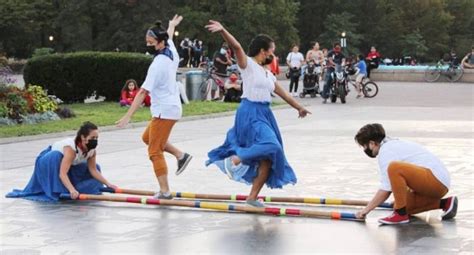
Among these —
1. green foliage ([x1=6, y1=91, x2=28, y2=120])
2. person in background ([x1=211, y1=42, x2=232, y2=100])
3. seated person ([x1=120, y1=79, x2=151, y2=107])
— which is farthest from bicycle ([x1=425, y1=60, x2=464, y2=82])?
green foliage ([x1=6, y1=91, x2=28, y2=120])

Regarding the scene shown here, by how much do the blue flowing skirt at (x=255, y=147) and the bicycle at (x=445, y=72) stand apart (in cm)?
3294

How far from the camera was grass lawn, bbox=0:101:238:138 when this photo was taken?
1639cm

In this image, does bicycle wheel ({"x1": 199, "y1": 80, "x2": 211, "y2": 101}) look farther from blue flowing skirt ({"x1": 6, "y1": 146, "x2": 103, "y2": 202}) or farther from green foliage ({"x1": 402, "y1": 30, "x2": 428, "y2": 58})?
green foliage ({"x1": 402, "y1": 30, "x2": 428, "y2": 58})

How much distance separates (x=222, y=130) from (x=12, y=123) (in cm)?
415

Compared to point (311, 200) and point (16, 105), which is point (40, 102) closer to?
point (16, 105)

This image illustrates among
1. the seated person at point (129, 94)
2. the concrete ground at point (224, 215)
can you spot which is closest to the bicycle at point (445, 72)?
the seated person at point (129, 94)

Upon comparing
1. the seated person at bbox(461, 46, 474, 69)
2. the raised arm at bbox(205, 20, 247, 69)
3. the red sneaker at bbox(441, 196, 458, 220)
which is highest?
the raised arm at bbox(205, 20, 247, 69)

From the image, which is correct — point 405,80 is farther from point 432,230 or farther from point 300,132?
point 432,230

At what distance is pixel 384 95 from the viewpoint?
2997 cm

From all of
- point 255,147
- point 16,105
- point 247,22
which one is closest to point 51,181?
point 255,147

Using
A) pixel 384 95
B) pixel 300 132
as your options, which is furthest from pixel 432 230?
pixel 384 95

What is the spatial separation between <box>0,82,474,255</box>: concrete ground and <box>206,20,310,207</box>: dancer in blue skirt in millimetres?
425

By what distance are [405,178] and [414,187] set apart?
0.17 meters

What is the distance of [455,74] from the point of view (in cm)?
4025
